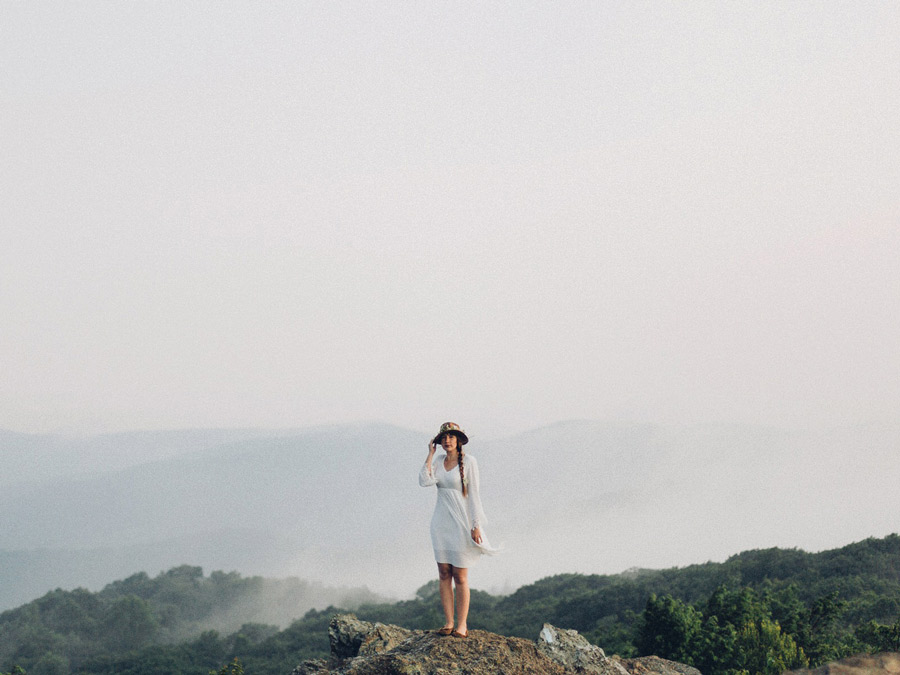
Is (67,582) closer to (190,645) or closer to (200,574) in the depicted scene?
(200,574)

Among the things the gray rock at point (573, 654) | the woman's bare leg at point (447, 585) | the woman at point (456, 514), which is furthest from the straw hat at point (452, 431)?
the gray rock at point (573, 654)

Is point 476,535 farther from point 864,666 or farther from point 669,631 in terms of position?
point 669,631

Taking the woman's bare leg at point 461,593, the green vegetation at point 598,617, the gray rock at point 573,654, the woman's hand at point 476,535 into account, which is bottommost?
the green vegetation at point 598,617

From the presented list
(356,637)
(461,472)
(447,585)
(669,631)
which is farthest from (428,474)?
(669,631)

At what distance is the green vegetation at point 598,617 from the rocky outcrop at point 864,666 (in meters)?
0.83

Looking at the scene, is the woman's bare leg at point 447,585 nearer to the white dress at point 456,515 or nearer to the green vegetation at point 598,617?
the white dress at point 456,515

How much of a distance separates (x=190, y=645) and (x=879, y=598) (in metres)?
44.2

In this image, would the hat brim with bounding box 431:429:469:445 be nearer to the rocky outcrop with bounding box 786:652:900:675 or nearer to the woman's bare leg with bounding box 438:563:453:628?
the woman's bare leg with bounding box 438:563:453:628

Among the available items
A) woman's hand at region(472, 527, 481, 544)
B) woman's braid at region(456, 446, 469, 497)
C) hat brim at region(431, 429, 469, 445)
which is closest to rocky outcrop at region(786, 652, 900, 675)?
woman's hand at region(472, 527, 481, 544)

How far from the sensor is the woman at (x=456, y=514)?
29.6 ft

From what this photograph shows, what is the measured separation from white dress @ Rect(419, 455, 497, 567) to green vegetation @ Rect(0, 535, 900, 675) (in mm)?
8751

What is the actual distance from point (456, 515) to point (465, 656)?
1.65 metres

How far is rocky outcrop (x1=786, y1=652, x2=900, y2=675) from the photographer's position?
512 inches

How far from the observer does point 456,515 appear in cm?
902
